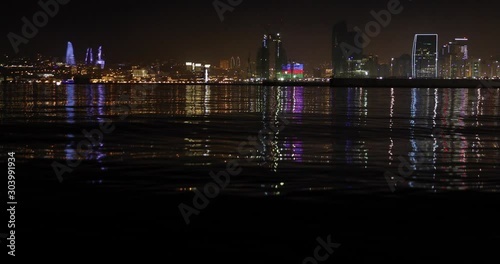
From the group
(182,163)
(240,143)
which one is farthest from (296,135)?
(182,163)

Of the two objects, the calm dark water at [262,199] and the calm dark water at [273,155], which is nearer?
the calm dark water at [262,199]

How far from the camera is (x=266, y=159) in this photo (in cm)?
1559

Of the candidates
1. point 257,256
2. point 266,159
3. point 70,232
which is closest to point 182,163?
point 266,159

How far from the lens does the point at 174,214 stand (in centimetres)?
905

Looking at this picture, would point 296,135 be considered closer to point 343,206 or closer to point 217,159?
point 217,159

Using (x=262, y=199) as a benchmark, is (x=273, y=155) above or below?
above

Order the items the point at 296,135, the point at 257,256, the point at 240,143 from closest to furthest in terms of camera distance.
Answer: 1. the point at 257,256
2. the point at 240,143
3. the point at 296,135

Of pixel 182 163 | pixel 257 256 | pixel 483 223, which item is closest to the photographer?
pixel 257 256

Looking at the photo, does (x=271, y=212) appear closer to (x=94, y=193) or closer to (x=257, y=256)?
(x=257, y=256)

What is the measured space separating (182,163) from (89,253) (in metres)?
7.56

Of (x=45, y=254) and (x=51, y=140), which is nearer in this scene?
(x=45, y=254)

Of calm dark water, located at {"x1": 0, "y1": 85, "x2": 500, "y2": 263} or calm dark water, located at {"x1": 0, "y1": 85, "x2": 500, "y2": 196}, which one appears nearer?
calm dark water, located at {"x1": 0, "y1": 85, "x2": 500, "y2": 263}

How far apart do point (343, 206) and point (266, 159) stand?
6.01m

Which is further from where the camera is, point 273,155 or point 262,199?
point 273,155
